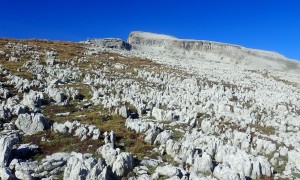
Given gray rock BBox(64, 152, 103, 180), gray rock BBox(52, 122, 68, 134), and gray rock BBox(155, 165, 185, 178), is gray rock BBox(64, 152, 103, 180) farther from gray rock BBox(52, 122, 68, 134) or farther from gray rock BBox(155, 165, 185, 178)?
gray rock BBox(52, 122, 68, 134)

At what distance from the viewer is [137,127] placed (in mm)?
26484

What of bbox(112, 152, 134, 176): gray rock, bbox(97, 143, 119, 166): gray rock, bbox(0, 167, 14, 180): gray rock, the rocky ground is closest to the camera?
bbox(0, 167, 14, 180): gray rock

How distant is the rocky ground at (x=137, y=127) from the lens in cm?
1939

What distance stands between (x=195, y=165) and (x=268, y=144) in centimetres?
773

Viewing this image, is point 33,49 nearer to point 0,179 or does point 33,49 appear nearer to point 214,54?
point 0,179

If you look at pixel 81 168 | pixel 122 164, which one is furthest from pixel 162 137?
pixel 81 168

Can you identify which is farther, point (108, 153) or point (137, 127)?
point (137, 127)

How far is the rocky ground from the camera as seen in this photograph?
1939 centimetres

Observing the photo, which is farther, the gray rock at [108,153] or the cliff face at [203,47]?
the cliff face at [203,47]

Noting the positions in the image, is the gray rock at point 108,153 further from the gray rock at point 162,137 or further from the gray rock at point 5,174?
the gray rock at point 5,174

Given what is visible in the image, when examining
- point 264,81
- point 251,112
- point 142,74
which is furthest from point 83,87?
point 264,81

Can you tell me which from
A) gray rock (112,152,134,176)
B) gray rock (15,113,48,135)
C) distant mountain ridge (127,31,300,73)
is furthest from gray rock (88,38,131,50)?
gray rock (112,152,134,176)

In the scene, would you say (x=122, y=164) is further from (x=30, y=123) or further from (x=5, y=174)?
(x=30, y=123)

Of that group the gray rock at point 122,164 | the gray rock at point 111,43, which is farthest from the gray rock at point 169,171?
the gray rock at point 111,43
